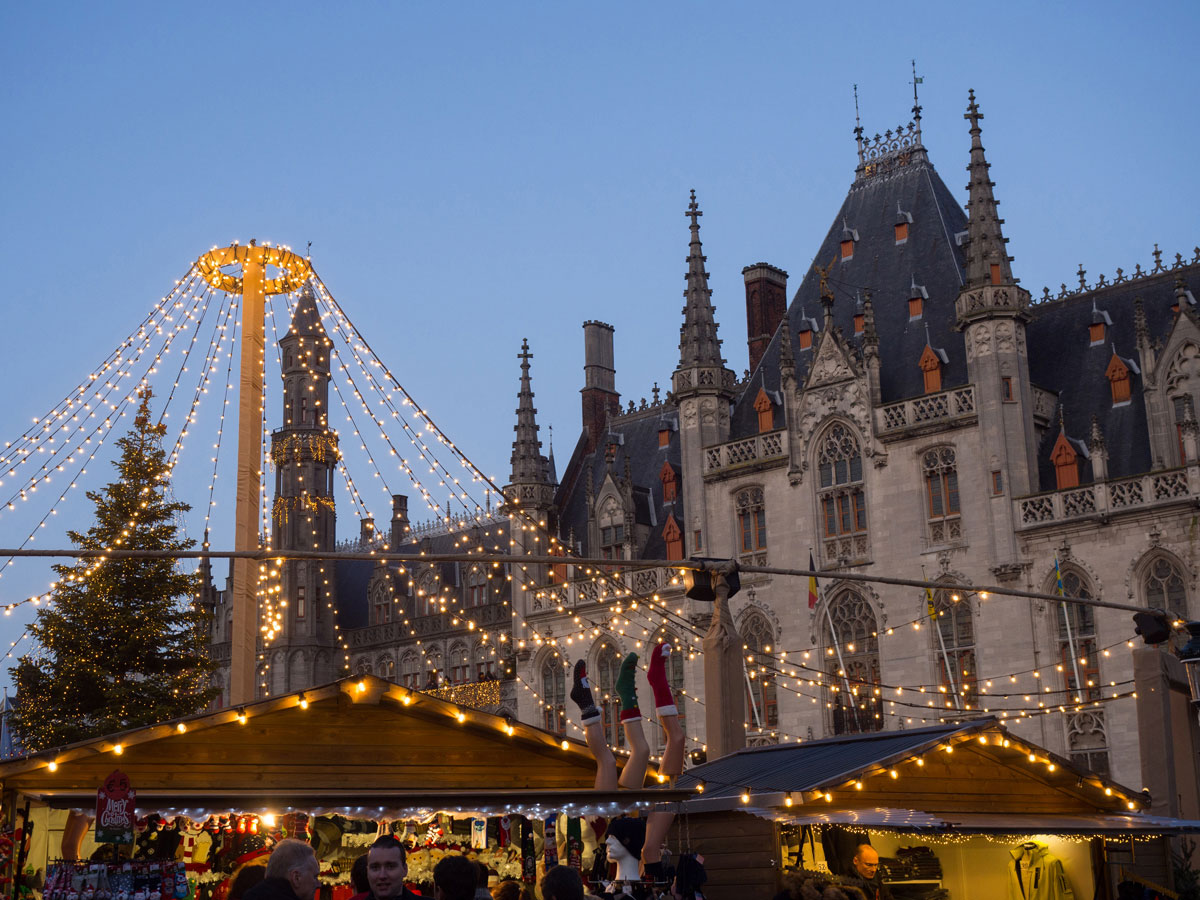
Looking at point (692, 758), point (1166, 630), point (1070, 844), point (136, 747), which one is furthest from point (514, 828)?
point (692, 758)

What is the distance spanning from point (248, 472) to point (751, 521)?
21482 millimetres

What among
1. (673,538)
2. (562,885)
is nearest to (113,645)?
(673,538)

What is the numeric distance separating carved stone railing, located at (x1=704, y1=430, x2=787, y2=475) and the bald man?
2385 centimetres

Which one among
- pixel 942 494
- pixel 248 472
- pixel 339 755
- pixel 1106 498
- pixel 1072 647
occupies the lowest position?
pixel 339 755

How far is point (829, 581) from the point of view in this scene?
39938mm

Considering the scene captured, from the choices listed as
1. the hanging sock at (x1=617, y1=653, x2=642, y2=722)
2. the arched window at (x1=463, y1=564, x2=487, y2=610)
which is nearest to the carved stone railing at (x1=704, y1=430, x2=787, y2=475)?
the arched window at (x1=463, y1=564, x2=487, y2=610)

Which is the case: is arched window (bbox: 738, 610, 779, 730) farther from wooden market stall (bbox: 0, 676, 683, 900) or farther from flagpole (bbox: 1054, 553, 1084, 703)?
wooden market stall (bbox: 0, 676, 683, 900)

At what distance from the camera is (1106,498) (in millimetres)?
35469

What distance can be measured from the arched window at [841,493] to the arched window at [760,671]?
3.03m

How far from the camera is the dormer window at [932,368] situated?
39.5 metres

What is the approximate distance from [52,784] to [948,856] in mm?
11511

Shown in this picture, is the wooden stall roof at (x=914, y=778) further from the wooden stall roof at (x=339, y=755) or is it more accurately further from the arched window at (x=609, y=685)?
the arched window at (x=609, y=685)

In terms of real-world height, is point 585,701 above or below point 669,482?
below

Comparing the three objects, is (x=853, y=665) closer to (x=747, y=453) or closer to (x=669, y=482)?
(x=747, y=453)
